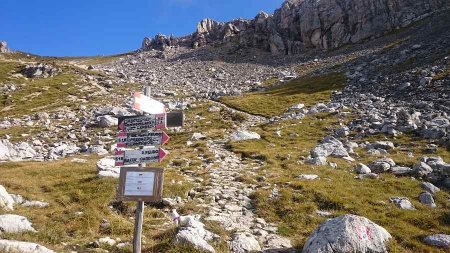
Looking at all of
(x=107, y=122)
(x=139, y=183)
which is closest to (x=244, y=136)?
(x=107, y=122)

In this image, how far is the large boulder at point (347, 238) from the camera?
1099 cm

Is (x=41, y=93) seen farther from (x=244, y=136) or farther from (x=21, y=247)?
(x=21, y=247)

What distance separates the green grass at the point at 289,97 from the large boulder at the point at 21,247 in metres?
39.6

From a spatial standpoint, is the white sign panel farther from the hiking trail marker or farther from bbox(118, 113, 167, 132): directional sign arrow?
bbox(118, 113, 167, 132): directional sign arrow

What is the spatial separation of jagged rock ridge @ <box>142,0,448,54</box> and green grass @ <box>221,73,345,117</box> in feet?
147

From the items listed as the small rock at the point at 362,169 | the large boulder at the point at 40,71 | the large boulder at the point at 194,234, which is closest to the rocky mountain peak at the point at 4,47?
the large boulder at the point at 40,71

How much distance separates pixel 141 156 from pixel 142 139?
1.56 feet

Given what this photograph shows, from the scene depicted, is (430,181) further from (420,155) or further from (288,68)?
(288,68)

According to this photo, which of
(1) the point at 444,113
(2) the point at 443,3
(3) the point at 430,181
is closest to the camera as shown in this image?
(3) the point at 430,181

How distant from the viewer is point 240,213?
1565cm

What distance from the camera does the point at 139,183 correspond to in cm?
1058

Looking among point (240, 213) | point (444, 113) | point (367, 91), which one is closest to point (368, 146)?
point (444, 113)

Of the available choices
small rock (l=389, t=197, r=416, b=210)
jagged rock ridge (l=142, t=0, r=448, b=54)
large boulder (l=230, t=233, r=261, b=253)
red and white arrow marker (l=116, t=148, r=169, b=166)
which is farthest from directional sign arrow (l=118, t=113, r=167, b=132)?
jagged rock ridge (l=142, t=0, r=448, b=54)

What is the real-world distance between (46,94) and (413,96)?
203 feet
